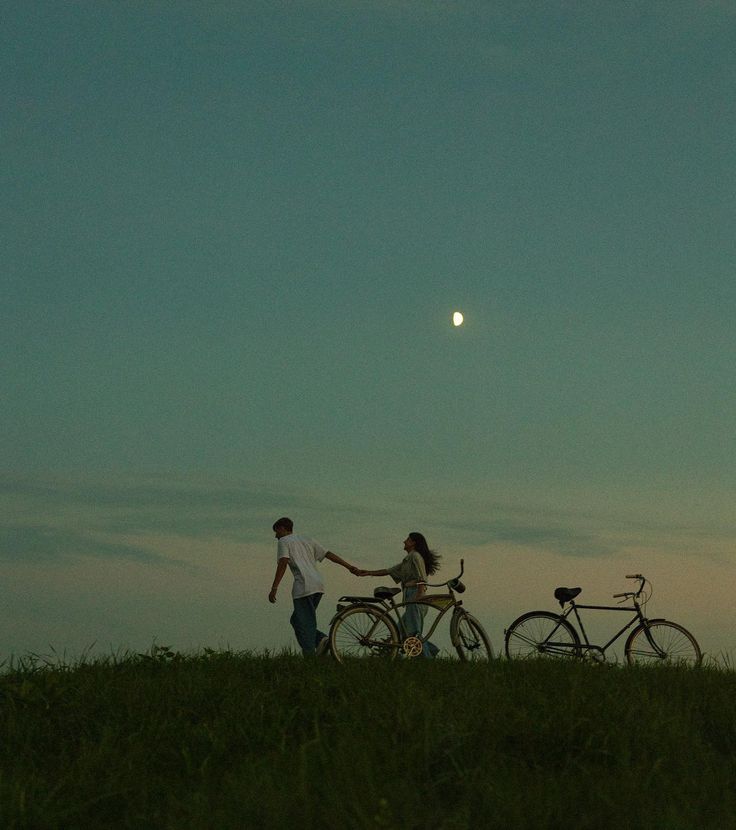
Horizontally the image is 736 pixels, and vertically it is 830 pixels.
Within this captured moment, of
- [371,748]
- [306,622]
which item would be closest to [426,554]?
[306,622]

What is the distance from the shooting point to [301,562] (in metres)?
15.5

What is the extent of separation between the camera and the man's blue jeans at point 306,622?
1534 centimetres

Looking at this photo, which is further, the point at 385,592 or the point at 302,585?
the point at 302,585

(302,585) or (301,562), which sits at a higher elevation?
(301,562)

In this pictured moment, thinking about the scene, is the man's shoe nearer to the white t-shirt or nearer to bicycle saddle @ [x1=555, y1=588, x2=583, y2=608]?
the white t-shirt

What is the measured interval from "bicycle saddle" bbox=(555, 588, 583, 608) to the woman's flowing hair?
1.91 metres

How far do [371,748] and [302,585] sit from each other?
6.62m

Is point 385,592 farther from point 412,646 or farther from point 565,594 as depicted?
point 565,594

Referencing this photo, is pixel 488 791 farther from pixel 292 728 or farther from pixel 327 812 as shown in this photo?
pixel 292 728

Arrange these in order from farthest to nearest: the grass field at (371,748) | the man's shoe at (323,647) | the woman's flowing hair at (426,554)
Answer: the woman's flowing hair at (426,554) < the man's shoe at (323,647) < the grass field at (371,748)

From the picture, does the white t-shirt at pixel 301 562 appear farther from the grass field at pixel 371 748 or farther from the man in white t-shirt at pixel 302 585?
the grass field at pixel 371 748

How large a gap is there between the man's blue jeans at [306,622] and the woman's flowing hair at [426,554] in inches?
69.1

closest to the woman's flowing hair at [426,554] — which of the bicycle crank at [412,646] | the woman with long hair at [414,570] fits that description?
the woman with long hair at [414,570]

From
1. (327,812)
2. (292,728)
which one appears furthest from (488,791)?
(292,728)
